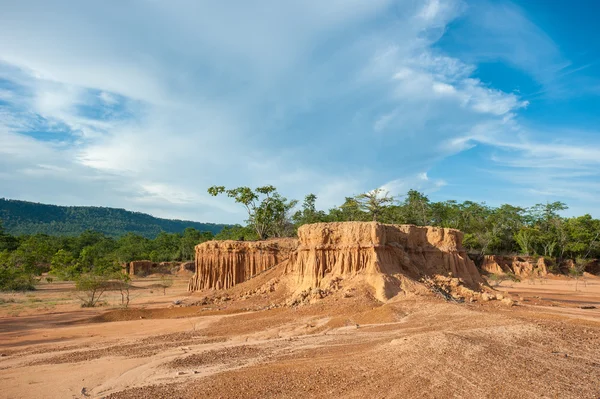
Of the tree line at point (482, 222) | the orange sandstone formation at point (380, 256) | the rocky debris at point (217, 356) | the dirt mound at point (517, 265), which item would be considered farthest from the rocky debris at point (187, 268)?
the rocky debris at point (217, 356)

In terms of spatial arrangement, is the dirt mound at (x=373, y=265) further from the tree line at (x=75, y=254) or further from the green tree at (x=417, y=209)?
the green tree at (x=417, y=209)

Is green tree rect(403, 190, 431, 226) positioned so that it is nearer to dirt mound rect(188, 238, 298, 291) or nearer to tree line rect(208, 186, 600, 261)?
tree line rect(208, 186, 600, 261)

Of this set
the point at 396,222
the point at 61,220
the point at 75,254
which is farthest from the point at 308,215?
the point at 61,220

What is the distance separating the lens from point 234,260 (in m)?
27.5

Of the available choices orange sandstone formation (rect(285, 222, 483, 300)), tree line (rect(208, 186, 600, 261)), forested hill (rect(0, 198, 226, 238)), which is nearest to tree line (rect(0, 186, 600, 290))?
tree line (rect(208, 186, 600, 261))

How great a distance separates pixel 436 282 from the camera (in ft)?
65.5

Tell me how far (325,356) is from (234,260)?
18.6 m

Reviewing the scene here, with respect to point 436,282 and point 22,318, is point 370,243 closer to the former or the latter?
point 436,282

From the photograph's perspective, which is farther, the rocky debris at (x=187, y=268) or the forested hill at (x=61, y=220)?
the forested hill at (x=61, y=220)

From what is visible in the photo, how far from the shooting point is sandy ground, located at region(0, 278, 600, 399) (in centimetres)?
730

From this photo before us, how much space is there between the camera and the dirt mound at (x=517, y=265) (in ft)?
154

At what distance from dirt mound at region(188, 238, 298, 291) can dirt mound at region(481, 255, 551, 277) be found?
99.1ft

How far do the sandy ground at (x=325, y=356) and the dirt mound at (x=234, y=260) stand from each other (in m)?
9.63

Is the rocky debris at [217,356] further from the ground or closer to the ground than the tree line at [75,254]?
closer to the ground
